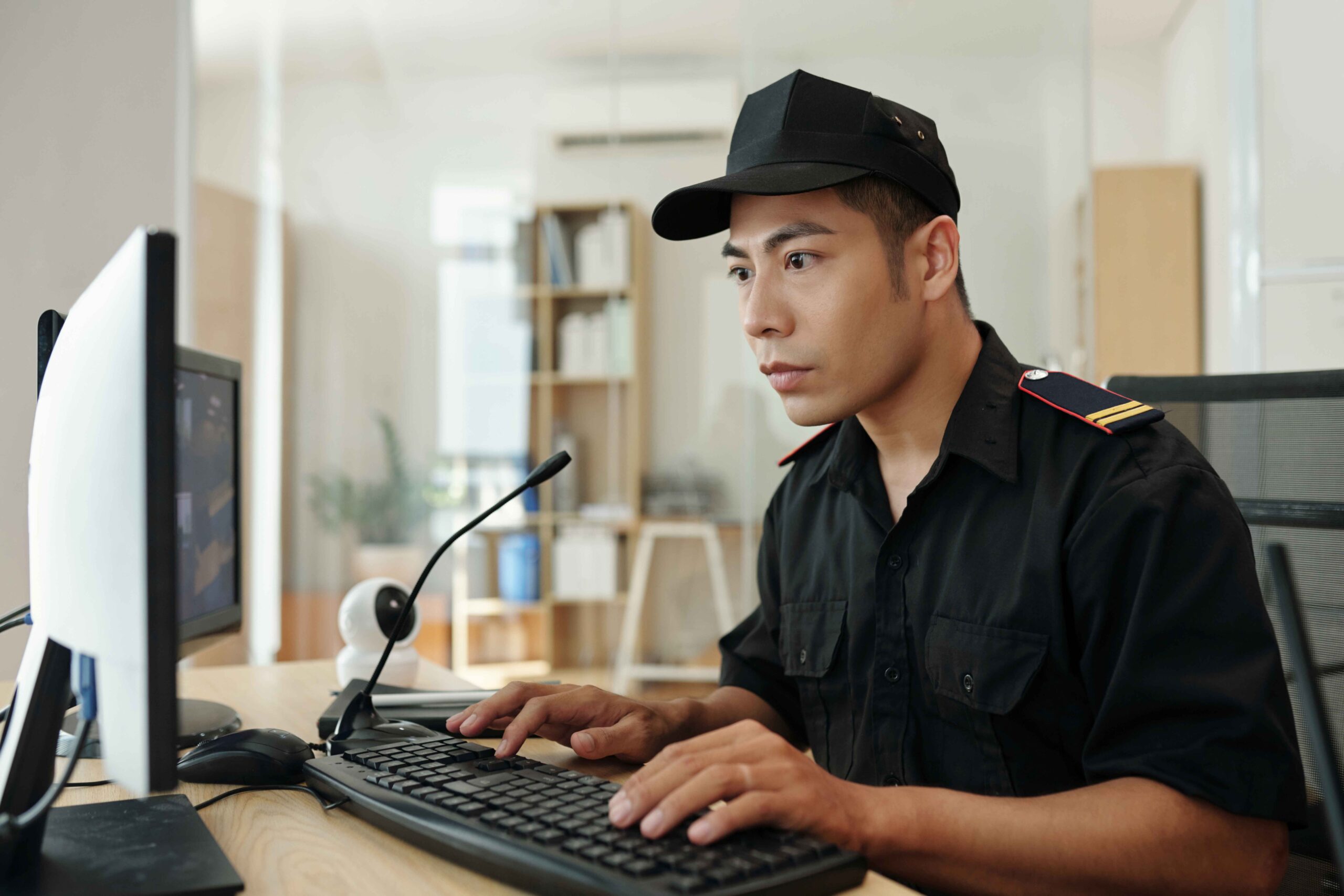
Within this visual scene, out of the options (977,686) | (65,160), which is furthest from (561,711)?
(65,160)

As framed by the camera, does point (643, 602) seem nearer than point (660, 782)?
No

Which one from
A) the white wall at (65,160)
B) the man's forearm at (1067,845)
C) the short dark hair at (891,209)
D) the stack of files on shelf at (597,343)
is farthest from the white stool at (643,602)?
the man's forearm at (1067,845)

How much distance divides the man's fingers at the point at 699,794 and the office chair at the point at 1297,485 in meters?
0.60

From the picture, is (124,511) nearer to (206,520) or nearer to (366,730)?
(366,730)

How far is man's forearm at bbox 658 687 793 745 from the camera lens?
1.06m

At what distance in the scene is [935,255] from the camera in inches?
43.6

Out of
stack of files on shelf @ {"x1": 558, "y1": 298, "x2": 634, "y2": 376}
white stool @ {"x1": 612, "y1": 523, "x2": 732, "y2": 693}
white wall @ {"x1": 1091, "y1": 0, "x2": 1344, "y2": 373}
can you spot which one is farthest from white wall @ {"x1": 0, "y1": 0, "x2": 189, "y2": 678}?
white wall @ {"x1": 1091, "y1": 0, "x2": 1344, "y2": 373}

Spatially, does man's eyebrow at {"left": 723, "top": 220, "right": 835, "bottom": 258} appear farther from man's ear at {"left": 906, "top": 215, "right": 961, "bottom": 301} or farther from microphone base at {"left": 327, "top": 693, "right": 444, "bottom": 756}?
microphone base at {"left": 327, "top": 693, "right": 444, "bottom": 756}

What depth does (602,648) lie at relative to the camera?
398 cm

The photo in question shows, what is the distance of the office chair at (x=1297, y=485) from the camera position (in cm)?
98

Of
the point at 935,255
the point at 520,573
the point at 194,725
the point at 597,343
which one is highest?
the point at 597,343

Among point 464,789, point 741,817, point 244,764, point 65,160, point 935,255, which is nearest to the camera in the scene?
point 741,817

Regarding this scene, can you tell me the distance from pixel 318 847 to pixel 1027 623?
25.1 inches

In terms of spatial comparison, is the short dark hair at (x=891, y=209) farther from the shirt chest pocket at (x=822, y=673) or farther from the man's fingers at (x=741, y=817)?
the man's fingers at (x=741, y=817)
